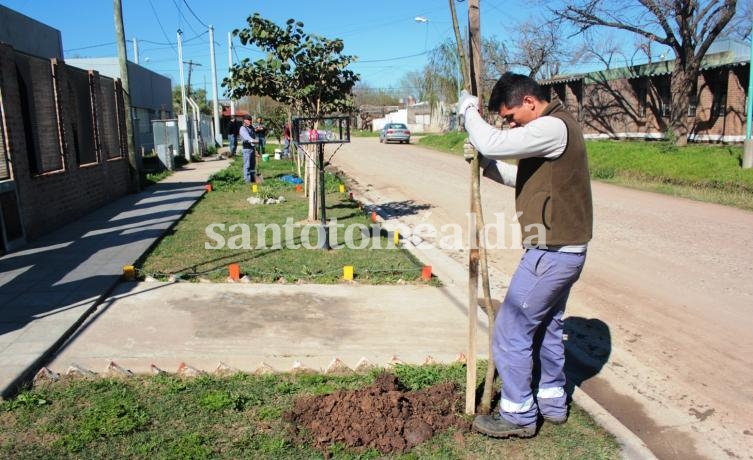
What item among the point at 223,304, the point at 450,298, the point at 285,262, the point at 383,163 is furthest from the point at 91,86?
the point at 383,163

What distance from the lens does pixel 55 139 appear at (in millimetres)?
9930

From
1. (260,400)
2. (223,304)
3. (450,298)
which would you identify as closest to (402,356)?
(260,400)

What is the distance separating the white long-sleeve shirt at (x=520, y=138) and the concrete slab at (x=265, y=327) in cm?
209

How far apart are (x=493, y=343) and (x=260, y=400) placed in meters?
1.52

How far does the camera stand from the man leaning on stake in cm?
300

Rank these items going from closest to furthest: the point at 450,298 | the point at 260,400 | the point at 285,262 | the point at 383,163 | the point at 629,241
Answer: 1. the point at 260,400
2. the point at 450,298
3. the point at 285,262
4. the point at 629,241
5. the point at 383,163

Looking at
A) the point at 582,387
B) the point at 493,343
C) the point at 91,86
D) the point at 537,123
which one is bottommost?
the point at 582,387

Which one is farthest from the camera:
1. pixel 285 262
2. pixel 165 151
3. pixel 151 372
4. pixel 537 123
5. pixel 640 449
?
pixel 165 151

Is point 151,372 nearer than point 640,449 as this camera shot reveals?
No

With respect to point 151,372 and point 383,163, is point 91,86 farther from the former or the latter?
point 383,163

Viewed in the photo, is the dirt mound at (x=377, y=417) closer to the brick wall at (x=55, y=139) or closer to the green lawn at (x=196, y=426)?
the green lawn at (x=196, y=426)

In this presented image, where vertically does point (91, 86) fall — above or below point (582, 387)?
above

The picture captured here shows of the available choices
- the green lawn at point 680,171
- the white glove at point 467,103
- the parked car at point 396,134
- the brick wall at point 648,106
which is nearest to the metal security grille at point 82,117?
the white glove at point 467,103

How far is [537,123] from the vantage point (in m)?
3.00
